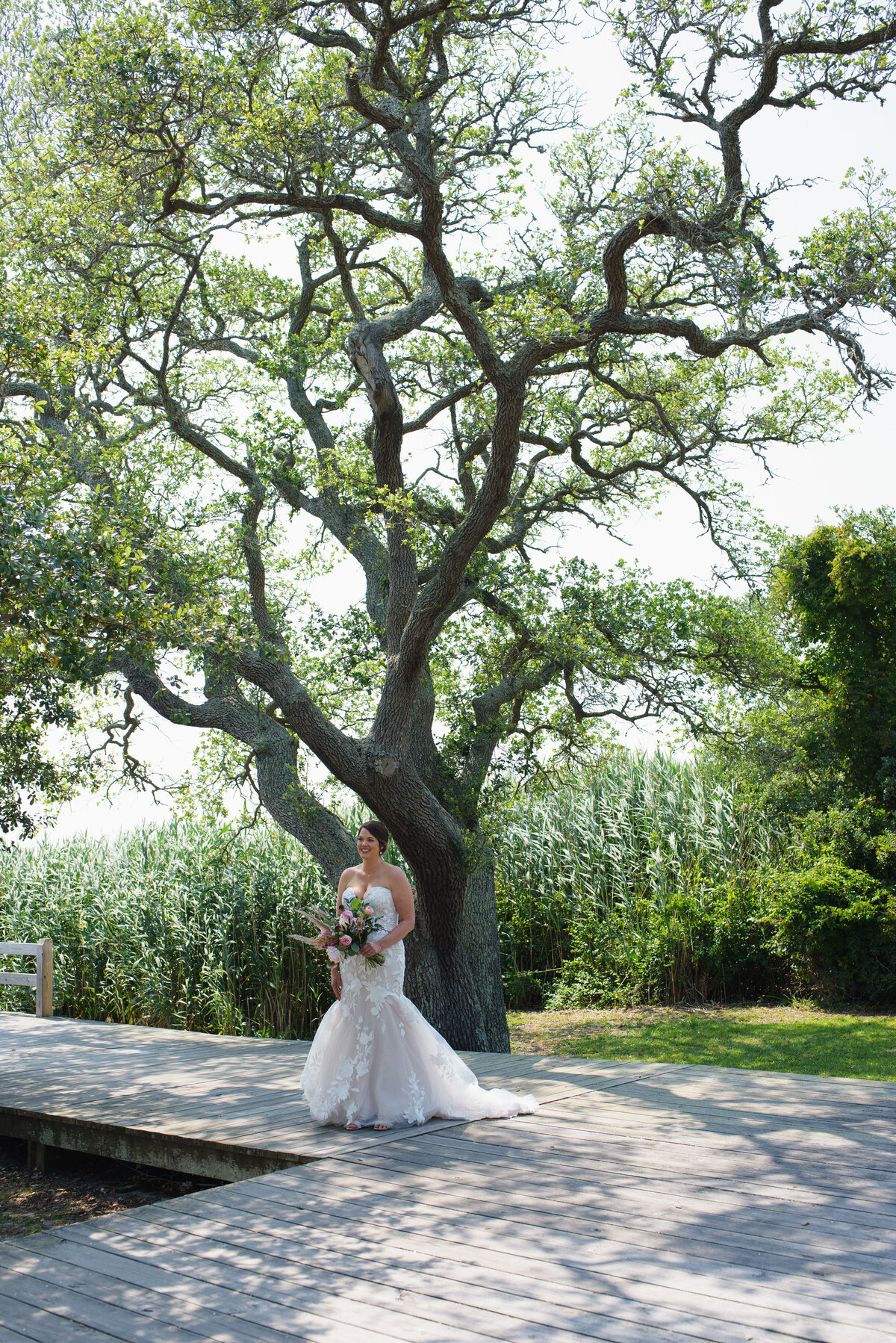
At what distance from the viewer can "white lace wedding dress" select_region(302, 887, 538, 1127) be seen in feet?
20.2

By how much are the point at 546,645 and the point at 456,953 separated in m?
3.19

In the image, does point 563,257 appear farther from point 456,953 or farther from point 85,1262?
point 85,1262

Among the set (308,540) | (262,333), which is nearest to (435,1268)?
(308,540)

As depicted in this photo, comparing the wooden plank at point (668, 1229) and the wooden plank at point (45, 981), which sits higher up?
the wooden plank at point (45, 981)

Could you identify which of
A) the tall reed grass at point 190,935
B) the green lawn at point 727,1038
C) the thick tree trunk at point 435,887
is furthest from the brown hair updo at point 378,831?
the tall reed grass at point 190,935

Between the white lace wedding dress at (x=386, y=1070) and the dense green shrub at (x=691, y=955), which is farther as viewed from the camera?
the dense green shrub at (x=691, y=955)

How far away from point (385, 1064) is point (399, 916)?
Result: 861 millimetres

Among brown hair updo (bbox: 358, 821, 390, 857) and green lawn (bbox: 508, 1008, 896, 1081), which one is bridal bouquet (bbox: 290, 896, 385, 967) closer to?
brown hair updo (bbox: 358, 821, 390, 857)

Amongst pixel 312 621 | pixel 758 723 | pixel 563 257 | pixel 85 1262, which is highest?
pixel 563 257

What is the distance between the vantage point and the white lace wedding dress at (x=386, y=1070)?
6.17 meters

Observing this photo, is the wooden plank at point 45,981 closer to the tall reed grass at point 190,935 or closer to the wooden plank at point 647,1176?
the tall reed grass at point 190,935

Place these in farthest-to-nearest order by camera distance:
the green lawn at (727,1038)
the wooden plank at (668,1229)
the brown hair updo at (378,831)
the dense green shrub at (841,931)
→ 1. the dense green shrub at (841,931)
2. the green lawn at (727,1038)
3. the brown hair updo at (378,831)
4. the wooden plank at (668,1229)

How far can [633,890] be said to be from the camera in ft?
49.9

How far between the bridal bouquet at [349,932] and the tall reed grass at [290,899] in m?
6.02
